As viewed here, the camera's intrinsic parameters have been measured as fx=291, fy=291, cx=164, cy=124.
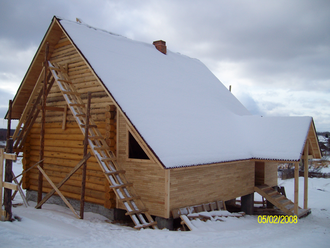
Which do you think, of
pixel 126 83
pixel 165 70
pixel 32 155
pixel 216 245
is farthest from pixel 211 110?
pixel 32 155

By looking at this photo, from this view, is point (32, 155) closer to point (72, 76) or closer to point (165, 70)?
point (72, 76)

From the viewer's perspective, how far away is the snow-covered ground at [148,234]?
7.21 m

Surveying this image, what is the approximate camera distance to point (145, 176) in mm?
10602

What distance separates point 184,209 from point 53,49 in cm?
972

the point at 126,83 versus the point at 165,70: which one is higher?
the point at 165,70

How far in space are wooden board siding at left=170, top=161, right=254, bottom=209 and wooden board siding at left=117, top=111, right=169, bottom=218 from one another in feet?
1.33

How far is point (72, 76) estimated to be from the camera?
43.2ft

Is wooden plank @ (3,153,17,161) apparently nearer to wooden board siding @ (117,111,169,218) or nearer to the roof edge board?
wooden board siding @ (117,111,169,218)

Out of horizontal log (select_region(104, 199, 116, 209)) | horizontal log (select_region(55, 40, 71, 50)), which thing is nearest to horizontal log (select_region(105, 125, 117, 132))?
horizontal log (select_region(104, 199, 116, 209))

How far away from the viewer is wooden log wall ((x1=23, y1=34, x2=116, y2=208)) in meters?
11.9

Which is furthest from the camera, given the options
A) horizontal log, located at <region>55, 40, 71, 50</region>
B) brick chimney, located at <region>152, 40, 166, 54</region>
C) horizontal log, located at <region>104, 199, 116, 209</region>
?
brick chimney, located at <region>152, 40, 166, 54</region>

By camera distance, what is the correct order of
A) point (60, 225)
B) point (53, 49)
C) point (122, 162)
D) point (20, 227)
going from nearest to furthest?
point (20, 227)
point (60, 225)
point (122, 162)
point (53, 49)

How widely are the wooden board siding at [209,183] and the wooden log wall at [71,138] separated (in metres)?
2.87

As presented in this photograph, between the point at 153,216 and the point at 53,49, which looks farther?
the point at 53,49
